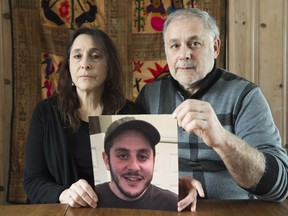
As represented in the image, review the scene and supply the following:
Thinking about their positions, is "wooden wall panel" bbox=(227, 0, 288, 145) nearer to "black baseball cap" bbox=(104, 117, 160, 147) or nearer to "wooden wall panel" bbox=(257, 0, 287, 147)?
"wooden wall panel" bbox=(257, 0, 287, 147)

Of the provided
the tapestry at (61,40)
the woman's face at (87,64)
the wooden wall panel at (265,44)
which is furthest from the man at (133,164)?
the wooden wall panel at (265,44)

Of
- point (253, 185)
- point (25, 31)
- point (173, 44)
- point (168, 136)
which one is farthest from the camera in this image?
point (25, 31)

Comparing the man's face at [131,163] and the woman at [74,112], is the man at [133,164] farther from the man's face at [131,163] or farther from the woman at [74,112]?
the woman at [74,112]


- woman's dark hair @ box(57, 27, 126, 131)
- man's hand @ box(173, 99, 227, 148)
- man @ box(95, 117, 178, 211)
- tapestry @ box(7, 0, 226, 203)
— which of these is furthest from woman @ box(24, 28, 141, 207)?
tapestry @ box(7, 0, 226, 203)

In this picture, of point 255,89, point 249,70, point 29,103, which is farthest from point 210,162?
point 29,103

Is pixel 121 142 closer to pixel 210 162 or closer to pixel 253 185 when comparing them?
pixel 253 185

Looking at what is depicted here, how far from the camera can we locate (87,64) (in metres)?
1.26

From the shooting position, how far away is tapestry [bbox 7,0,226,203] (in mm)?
2229

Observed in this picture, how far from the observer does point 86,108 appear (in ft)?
4.52

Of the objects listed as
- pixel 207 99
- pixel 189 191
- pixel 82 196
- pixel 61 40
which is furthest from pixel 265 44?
pixel 82 196

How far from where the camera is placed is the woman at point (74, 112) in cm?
126

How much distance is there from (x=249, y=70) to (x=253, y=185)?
1.33 metres

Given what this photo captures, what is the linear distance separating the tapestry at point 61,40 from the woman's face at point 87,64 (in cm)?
95

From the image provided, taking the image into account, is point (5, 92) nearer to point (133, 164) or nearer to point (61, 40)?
point (61, 40)
